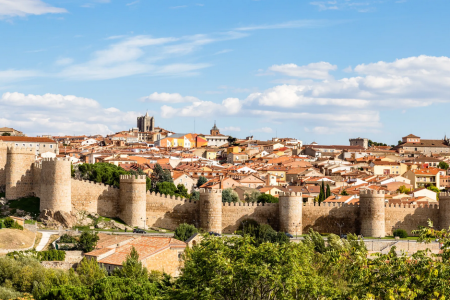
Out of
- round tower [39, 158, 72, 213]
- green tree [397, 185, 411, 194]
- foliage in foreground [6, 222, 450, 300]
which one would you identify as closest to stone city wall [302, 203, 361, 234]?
foliage in foreground [6, 222, 450, 300]

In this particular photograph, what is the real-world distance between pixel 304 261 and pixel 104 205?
2409 centimetres

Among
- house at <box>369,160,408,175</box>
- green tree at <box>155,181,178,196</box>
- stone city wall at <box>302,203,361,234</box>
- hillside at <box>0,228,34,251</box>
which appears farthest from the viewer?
house at <box>369,160,408,175</box>

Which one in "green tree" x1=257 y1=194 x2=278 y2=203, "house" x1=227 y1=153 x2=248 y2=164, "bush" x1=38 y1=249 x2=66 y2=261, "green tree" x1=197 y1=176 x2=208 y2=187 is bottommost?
"bush" x1=38 y1=249 x2=66 y2=261

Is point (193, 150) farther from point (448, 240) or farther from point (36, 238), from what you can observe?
point (448, 240)

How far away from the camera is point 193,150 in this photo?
4584 inches

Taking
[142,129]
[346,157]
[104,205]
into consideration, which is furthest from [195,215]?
[142,129]

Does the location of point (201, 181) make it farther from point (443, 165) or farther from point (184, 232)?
point (443, 165)

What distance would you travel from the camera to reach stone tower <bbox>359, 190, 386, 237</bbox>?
46.5m

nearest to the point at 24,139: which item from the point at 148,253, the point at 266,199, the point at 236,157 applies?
the point at 236,157

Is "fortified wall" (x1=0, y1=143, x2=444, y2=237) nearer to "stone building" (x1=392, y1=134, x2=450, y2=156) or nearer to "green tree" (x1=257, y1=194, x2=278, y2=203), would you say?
"green tree" (x1=257, y1=194, x2=278, y2=203)

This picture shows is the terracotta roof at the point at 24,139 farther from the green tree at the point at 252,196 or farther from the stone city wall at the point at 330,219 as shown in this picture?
the stone city wall at the point at 330,219

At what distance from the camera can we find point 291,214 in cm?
4638

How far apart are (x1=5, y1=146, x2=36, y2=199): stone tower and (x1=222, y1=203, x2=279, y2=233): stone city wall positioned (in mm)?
12490

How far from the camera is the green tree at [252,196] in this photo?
59841 millimetres
